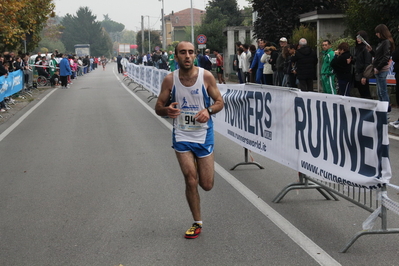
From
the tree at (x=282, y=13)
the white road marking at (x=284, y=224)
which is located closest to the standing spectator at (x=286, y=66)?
the tree at (x=282, y=13)

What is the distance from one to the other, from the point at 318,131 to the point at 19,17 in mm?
22363

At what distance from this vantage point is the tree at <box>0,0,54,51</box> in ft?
64.5

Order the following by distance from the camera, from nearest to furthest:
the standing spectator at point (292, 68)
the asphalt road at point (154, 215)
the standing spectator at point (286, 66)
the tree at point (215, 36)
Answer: the asphalt road at point (154, 215) → the standing spectator at point (292, 68) → the standing spectator at point (286, 66) → the tree at point (215, 36)

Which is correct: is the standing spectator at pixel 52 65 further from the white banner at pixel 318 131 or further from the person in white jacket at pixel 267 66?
the white banner at pixel 318 131

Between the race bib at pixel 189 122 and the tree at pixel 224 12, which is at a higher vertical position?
the tree at pixel 224 12

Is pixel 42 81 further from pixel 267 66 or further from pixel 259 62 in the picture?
pixel 267 66

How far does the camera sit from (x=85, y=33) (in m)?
165

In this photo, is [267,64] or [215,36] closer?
[267,64]

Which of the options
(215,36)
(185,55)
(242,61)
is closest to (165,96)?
(185,55)

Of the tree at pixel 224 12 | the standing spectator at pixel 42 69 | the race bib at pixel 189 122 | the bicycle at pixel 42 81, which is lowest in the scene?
the bicycle at pixel 42 81

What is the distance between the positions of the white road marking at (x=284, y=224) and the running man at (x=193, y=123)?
0.85 m

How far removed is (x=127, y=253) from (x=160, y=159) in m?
4.61

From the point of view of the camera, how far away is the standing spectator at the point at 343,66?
1486 cm

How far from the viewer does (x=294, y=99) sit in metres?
6.54
